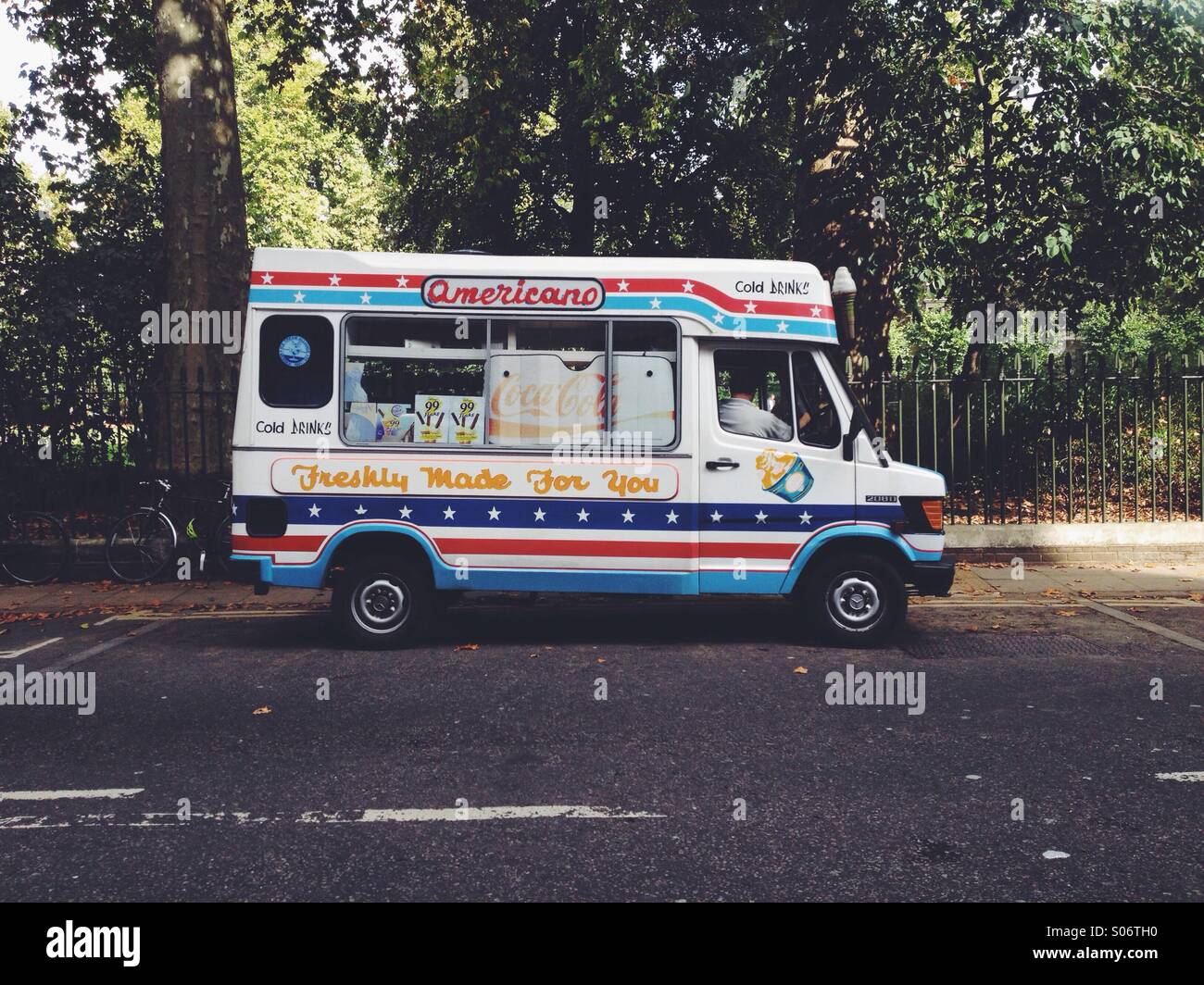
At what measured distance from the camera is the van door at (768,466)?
7781mm

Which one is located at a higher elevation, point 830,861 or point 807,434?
point 807,434

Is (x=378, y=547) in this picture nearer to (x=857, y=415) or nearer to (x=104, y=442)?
(x=857, y=415)

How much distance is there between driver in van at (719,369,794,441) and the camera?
25.7ft

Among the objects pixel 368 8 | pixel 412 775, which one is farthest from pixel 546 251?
pixel 412 775

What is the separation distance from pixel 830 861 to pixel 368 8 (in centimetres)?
1717

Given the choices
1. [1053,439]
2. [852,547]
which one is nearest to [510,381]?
[852,547]

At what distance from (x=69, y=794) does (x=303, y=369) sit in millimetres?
3707

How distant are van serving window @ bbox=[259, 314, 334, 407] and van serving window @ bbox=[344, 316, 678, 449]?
0.49ft

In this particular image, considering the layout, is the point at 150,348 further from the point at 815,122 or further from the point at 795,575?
the point at 795,575

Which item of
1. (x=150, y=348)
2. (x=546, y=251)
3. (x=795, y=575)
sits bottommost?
(x=795, y=575)

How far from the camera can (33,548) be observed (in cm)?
1190

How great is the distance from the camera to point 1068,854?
3979 millimetres

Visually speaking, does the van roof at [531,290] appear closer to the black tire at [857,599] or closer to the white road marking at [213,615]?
the black tire at [857,599]

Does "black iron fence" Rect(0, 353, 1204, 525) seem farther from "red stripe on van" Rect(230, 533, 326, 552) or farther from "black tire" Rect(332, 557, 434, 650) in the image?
"black tire" Rect(332, 557, 434, 650)
